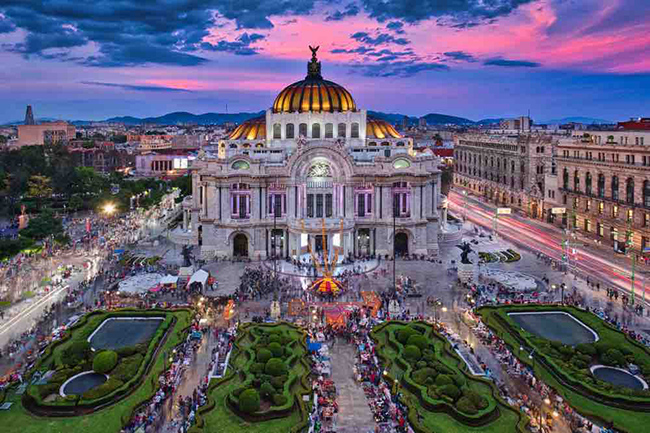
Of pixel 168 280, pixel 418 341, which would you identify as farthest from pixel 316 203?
pixel 418 341

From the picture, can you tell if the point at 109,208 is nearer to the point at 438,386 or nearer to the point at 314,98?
the point at 314,98

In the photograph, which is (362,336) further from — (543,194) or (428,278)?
(543,194)

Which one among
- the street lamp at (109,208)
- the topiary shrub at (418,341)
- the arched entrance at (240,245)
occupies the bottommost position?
the topiary shrub at (418,341)

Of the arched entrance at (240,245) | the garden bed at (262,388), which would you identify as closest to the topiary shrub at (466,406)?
the garden bed at (262,388)

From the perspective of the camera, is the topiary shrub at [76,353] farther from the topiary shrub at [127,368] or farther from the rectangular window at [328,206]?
the rectangular window at [328,206]

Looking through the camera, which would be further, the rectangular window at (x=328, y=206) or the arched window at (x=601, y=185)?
the arched window at (x=601, y=185)

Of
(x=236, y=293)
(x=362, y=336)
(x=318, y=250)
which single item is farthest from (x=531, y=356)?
(x=318, y=250)
